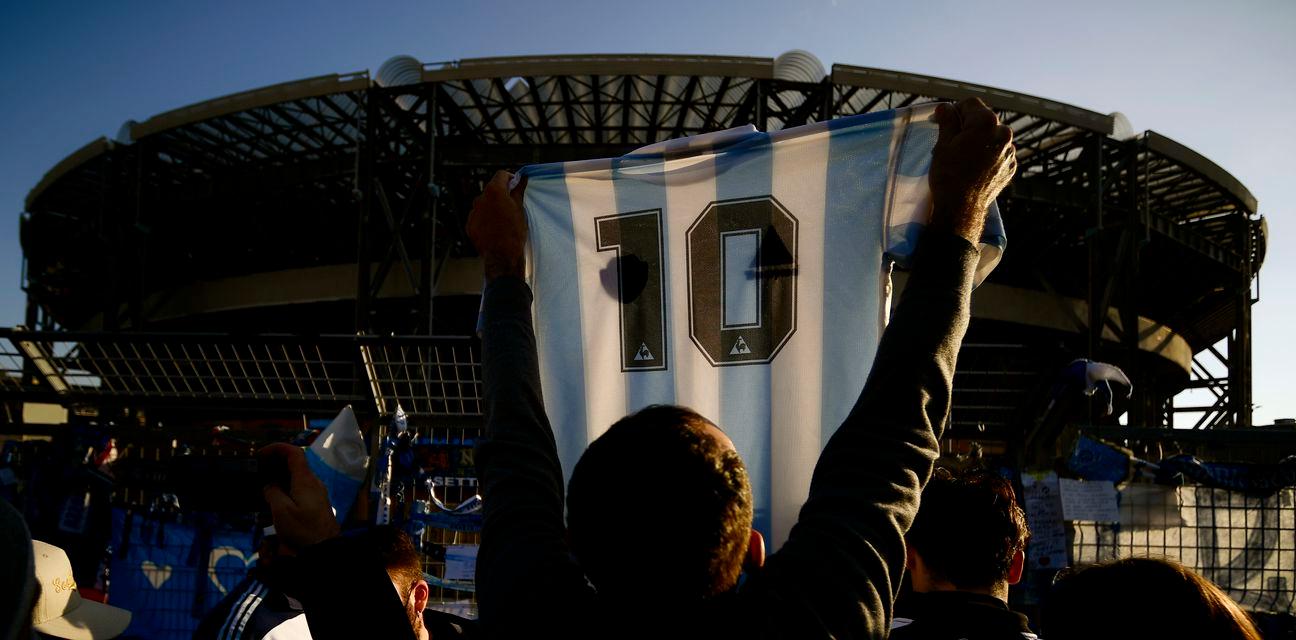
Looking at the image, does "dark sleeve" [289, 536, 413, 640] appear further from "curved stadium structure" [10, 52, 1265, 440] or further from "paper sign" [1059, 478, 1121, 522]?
"curved stadium structure" [10, 52, 1265, 440]

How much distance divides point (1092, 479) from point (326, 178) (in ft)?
65.8

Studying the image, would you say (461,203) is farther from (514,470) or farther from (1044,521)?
(514,470)

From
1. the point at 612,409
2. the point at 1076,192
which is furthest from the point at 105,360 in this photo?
the point at 1076,192

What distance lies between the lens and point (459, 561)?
4.29 meters

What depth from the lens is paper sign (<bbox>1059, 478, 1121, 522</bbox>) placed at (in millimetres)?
4441

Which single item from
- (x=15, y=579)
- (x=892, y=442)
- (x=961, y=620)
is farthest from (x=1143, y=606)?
(x=15, y=579)

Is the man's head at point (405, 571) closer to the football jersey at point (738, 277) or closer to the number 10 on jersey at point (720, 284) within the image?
the football jersey at point (738, 277)

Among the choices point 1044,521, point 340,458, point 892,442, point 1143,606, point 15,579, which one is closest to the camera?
point 15,579

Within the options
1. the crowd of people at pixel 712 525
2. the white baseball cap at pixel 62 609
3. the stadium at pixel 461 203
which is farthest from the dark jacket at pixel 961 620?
the stadium at pixel 461 203

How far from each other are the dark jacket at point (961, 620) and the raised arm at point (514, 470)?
53.0 inches

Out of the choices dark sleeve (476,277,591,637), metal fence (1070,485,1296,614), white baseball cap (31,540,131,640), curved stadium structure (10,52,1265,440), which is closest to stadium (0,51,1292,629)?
curved stadium structure (10,52,1265,440)

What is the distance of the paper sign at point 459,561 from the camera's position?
14.0ft

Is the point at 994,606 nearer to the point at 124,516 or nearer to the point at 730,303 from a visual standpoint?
the point at 730,303

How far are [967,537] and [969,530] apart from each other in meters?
0.02
